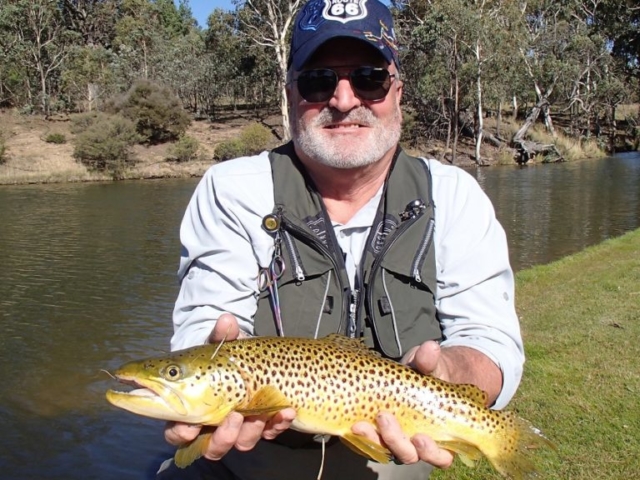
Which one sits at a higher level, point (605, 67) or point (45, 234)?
point (605, 67)

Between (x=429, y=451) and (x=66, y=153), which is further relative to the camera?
(x=66, y=153)

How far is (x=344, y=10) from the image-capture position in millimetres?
3693

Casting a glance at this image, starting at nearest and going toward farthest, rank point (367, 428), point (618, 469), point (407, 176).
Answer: point (367, 428) < point (407, 176) < point (618, 469)

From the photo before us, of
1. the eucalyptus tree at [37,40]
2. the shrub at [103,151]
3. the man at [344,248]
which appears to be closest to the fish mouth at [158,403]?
the man at [344,248]

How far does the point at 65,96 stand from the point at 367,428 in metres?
60.6

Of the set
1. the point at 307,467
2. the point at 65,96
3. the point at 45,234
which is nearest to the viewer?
the point at 307,467

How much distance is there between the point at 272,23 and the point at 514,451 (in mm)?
50313

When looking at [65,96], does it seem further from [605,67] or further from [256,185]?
→ [256,185]

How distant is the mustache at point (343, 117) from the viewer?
3662mm

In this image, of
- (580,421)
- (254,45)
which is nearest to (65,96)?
(254,45)

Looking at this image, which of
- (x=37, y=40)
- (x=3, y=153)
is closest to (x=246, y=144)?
(x=3, y=153)

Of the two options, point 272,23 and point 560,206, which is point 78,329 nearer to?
point 560,206

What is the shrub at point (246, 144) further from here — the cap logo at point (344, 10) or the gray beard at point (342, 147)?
the gray beard at point (342, 147)

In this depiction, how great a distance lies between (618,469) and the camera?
500 centimetres
